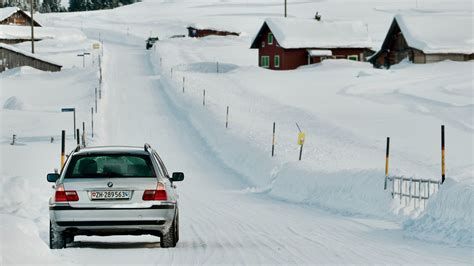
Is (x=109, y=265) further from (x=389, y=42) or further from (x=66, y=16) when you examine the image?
(x=66, y=16)

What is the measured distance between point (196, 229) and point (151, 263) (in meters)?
5.15

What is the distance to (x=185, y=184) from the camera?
3119cm

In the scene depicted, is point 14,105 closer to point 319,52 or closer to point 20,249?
point 319,52

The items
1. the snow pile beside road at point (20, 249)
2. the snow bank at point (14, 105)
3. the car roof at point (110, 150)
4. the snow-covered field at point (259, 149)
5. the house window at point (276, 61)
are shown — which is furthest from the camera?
the house window at point (276, 61)

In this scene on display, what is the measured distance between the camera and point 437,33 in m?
81.9

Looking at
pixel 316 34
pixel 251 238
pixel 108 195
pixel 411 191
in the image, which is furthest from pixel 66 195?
pixel 316 34

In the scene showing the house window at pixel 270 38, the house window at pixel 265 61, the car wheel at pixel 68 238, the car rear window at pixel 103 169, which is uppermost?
the car rear window at pixel 103 169

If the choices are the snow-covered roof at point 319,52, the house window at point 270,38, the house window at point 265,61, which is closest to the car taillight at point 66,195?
the snow-covered roof at point 319,52

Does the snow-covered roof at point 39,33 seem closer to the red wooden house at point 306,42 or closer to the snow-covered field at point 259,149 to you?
the snow-covered field at point 259,149

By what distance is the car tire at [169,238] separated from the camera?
1377 cm

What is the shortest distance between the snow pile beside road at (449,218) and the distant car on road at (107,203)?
4213 millimetres

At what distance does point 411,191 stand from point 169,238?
7.41 m

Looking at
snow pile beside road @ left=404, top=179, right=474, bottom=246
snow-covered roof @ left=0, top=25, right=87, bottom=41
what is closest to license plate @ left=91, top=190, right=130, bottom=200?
snow pile beside road @ left=404, top=179, right=474, bottom=246

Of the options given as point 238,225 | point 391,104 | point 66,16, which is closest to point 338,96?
point 391,104
